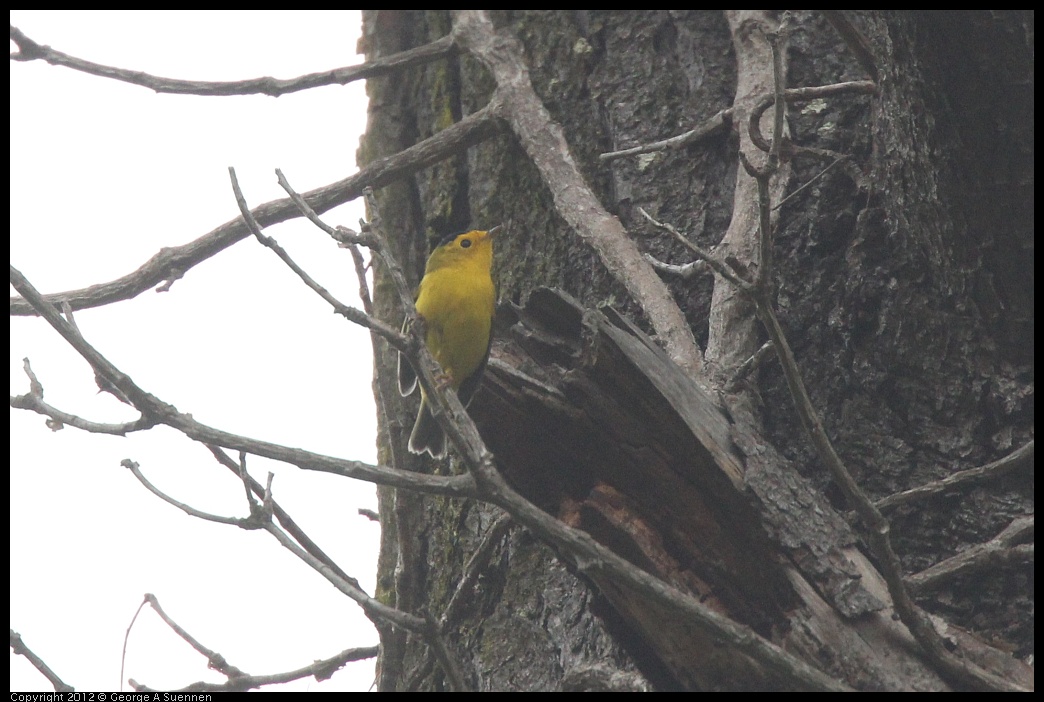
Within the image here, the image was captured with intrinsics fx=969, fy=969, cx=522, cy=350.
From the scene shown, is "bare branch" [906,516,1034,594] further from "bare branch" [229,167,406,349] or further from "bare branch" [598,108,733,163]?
"bare branch" [598,108,733,163]

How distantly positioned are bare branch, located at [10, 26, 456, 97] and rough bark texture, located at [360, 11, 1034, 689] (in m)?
0.53

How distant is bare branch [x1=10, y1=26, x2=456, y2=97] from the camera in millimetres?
3260

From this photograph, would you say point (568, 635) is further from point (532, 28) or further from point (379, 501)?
point (532, 28)

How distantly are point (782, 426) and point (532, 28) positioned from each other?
1.95 m

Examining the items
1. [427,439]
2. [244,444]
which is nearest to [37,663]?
[244,444]

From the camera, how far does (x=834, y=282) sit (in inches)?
110

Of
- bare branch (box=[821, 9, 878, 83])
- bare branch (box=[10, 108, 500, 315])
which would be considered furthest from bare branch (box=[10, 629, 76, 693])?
bare branch (box=[821, 9, 878, 83])

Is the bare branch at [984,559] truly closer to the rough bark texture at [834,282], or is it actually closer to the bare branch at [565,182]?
the rough bark texture at [834,282]

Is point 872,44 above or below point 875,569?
above

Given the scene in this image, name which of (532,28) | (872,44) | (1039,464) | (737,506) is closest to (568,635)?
(737,506)

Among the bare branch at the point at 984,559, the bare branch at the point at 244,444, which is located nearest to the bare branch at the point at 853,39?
the bare branch at the point at 984,559

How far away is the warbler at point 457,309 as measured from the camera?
3791 mm

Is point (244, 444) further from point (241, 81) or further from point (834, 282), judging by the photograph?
point (241, 81)
